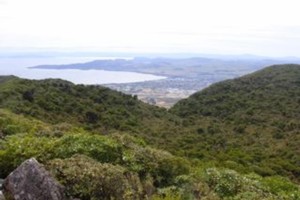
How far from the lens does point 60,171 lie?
23.4 ft

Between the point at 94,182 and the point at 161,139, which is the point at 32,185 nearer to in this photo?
the point at 94,182

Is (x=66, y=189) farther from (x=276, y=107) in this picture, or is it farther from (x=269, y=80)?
(x=269, y=80)

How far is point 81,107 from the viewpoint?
120 ft

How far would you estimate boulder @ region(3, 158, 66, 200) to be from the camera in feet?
21.1

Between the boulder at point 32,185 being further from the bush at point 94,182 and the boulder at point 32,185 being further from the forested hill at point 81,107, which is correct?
the forested hill at point 81,107

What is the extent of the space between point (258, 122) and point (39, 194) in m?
37.9

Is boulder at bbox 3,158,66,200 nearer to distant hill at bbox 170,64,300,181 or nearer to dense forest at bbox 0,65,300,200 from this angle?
dense forest at bbox 0,65,300,200

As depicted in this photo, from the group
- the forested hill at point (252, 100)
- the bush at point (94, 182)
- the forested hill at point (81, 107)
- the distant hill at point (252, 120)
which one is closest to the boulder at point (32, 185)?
the bush at point (94, 182)

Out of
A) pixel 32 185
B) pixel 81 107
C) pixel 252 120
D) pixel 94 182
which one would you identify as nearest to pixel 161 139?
pixel 81 107

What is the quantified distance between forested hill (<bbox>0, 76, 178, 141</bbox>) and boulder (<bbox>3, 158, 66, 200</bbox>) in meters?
22.1

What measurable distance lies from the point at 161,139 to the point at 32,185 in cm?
2587

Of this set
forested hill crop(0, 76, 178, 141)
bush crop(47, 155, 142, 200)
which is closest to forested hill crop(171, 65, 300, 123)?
forested hill crop(0, 76, 178, 141)

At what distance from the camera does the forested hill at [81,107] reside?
31.3 metres

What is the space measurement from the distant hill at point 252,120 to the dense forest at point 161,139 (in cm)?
9
